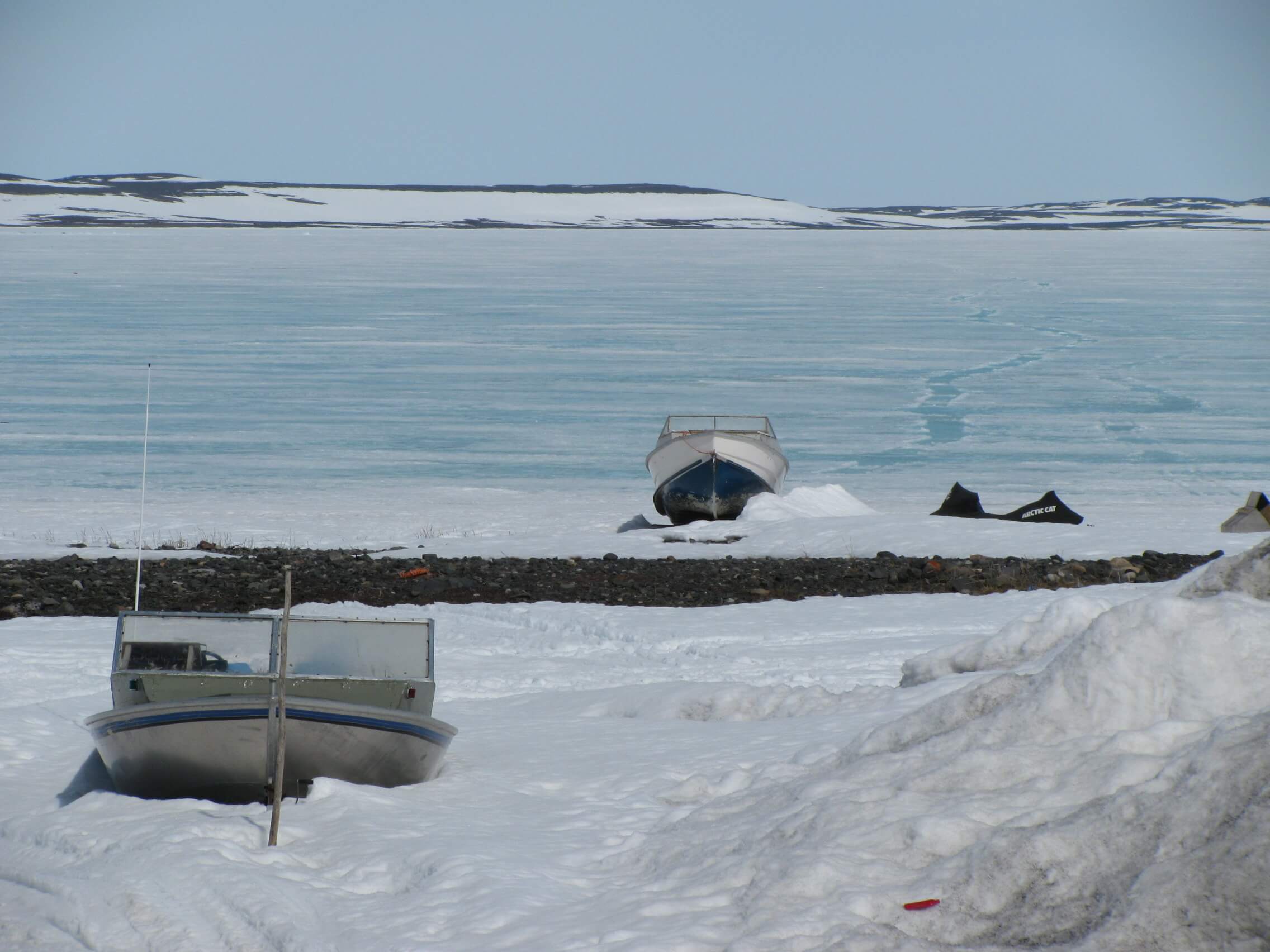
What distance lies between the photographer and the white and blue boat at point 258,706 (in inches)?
311

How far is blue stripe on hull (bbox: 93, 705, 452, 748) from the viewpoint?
25.6ft

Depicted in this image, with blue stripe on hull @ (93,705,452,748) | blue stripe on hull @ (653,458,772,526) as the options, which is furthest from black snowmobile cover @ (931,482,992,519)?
blue stripe on hull @ (93,705,452,748)

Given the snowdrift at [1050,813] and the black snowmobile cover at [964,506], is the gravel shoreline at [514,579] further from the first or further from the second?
the snowdrift at [1050,813]

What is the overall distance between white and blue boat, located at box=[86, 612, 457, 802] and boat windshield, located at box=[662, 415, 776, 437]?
1583 cm

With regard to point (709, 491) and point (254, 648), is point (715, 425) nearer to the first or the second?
point (709, 491)

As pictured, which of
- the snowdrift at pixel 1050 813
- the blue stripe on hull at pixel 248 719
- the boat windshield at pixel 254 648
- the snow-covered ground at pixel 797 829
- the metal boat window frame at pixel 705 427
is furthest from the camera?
the metal boat window frame at pixel 705 427

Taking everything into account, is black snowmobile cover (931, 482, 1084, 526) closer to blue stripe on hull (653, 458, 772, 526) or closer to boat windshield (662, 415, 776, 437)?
blue stripe on hull (653, 458, 772, 526)

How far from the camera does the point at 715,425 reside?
26.8 m

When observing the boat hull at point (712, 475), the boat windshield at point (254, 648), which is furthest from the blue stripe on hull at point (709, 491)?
the boat windshield at point (254, 648)

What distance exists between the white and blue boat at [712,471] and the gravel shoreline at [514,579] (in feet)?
18.2

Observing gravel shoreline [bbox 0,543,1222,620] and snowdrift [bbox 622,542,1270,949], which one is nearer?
snowdrift [bbox 622,542,1270,949]

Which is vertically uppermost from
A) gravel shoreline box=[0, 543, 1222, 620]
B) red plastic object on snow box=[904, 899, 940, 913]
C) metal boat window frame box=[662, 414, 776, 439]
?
metal boat window frame box=[662, 414, 776, 439]

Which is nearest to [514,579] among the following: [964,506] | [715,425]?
[964,506]

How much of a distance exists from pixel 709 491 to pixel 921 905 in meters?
17.8
